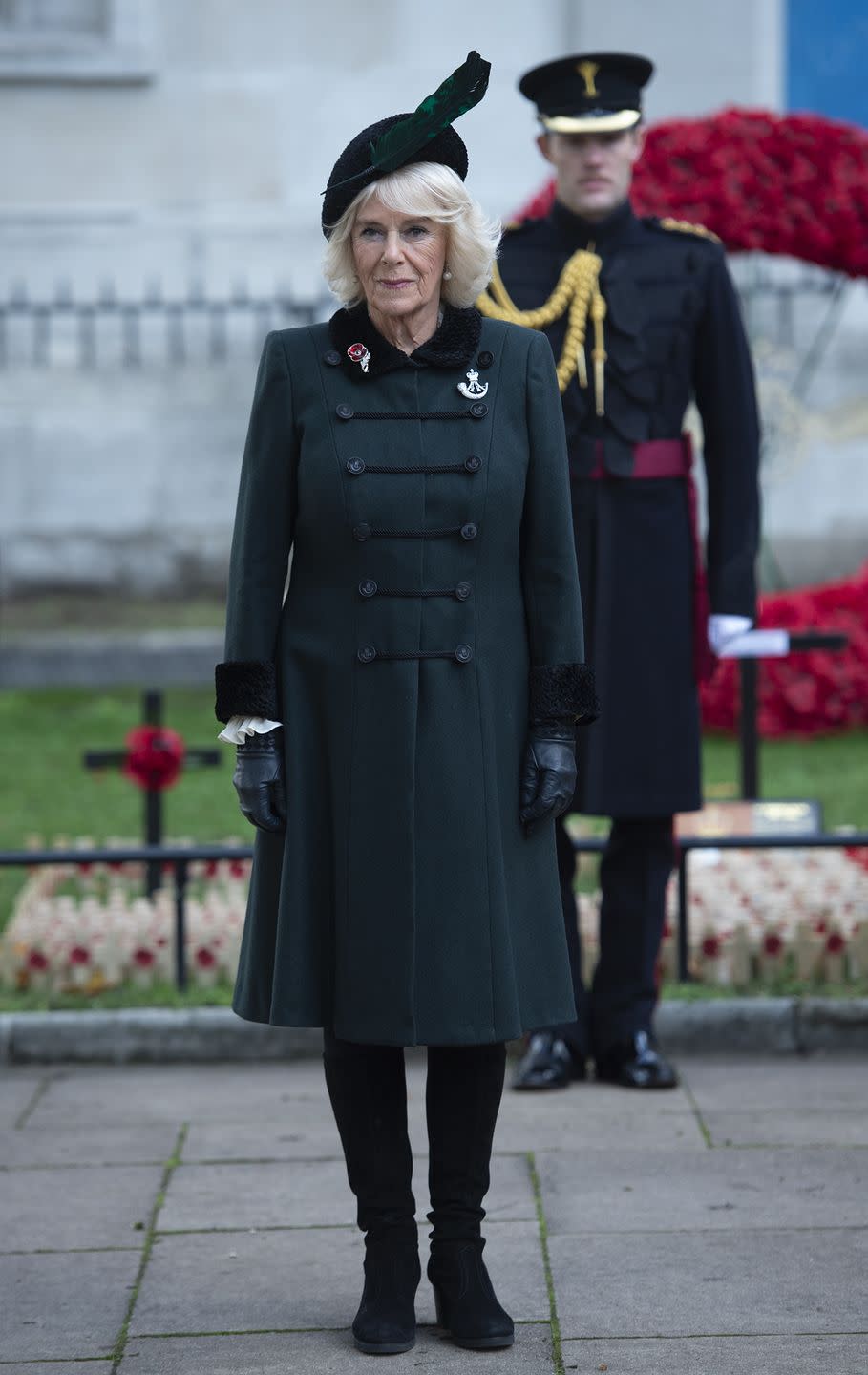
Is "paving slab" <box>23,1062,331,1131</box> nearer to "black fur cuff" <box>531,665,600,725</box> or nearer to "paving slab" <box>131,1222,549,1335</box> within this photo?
"paving slab" <box>131,1222,549,1335</box>

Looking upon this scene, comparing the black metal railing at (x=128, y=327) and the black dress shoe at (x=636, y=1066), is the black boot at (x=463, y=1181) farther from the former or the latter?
the black metal railing at (x=128, y=327)

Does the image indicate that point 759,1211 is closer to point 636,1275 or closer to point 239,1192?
point 636,1275

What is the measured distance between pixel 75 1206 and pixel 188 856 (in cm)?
145

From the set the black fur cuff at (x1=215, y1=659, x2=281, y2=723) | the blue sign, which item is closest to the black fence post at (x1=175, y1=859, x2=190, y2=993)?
the black fur cuff at (x1=215, y1=659, x2=281, y2=723)

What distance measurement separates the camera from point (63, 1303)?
144 inches

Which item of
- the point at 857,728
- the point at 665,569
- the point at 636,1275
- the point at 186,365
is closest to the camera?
the point at 636,1275

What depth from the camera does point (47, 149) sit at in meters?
13.4

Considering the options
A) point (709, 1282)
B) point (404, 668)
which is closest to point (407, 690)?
point (404, 668)

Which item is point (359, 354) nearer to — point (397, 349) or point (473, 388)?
point (397, 349)

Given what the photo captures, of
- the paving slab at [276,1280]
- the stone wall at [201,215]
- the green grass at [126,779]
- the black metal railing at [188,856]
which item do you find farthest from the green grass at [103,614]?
the paving slab at [276,1280]

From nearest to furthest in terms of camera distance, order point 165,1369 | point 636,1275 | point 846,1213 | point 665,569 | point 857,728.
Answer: point 165,1369
point 636,1275
point 846,1213
point 665,569
point 857,728

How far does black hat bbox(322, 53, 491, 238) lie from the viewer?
3264 millimetres

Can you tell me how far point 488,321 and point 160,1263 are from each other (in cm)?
179

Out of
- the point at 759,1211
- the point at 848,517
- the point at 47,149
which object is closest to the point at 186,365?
the point at 47,149
